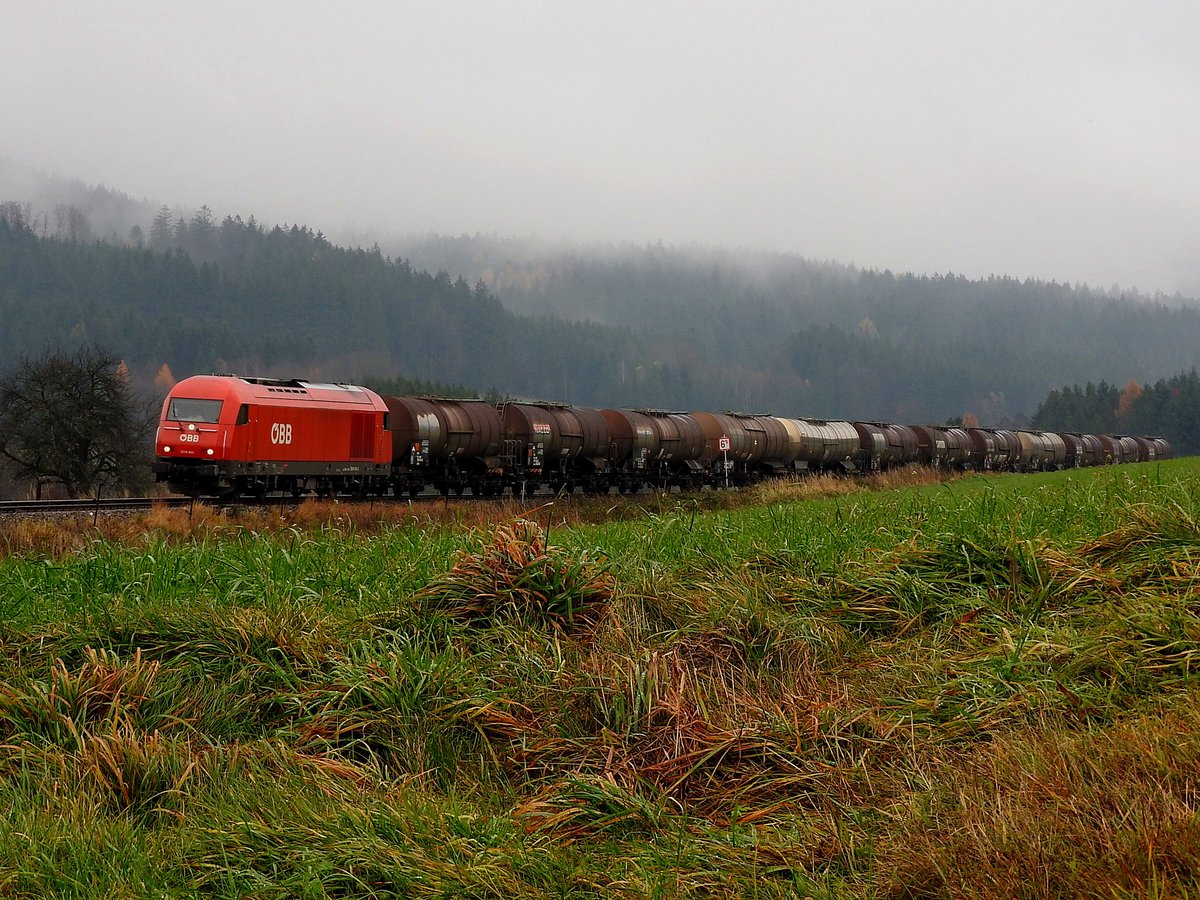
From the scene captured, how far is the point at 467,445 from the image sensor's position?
36.9 m

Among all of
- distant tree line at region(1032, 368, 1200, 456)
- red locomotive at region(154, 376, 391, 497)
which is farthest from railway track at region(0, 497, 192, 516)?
distant tree line at region(1032, 368, 1200, 456)

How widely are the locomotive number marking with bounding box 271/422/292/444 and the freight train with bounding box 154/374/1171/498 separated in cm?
6

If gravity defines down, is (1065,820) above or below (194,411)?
below

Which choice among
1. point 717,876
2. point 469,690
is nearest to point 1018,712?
point 717,876

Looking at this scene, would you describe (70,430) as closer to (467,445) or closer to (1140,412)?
(467,445)

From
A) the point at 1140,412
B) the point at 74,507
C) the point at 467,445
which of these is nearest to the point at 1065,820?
the point at 74,507

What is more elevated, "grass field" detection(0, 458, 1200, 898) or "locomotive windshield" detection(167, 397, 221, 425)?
"locomotive windshield" detection(167, 397, 221, 425)

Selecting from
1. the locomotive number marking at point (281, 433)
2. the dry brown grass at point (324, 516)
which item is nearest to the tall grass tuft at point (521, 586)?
the dry brown grass at point (324, 516)

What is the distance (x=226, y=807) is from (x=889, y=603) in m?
5.18

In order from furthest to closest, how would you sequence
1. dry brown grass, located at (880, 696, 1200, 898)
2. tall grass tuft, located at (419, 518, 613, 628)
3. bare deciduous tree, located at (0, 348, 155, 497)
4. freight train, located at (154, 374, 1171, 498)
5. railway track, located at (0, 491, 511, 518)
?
bare deciduous tree, located at (0, 348, 155, 497) < freight train, located at (154, 374, 1171, 498) < railway track, located at (0, 491, 511, 518) < tall grass tuft, located at (419, 518, 613, 628) < dry brown grass, located at (880, 696, 1200, 898)

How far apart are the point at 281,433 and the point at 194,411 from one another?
255cm

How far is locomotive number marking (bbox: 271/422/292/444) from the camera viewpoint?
99.2 feet

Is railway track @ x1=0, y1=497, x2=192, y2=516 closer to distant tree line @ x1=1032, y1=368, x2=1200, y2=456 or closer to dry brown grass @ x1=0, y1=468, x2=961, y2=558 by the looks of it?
dry brown grass @ x1=0, y1=468, x2=961, y2=558

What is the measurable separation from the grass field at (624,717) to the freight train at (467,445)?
20.0 meters
